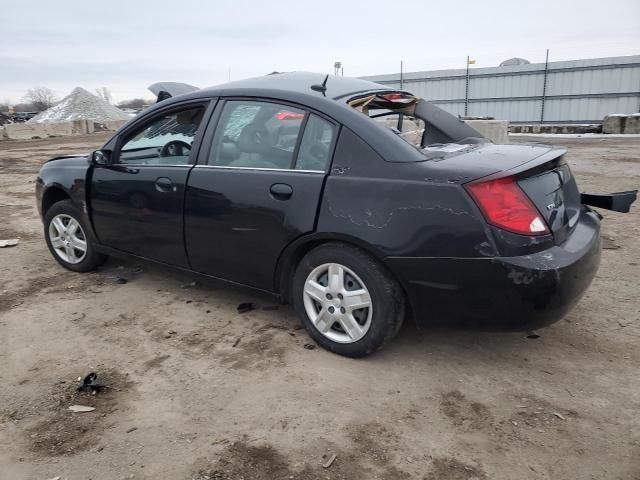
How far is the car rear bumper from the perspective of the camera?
98.4 inches

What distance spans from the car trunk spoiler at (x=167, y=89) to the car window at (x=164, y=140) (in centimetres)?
51

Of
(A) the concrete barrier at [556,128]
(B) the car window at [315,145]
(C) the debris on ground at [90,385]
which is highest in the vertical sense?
(A) the concrete barrier at [556,128]

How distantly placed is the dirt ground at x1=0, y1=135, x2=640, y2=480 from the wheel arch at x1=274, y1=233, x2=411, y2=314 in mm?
Answer: 355

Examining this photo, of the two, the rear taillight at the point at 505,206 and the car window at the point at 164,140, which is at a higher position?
the car window at the point at 164,140

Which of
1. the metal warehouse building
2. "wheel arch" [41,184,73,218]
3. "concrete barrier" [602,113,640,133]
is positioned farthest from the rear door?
the metal warehouse building

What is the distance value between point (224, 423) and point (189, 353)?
0.79 m

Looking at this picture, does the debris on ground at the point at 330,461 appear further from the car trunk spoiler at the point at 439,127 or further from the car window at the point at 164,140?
the car trunk spoiler at the point at 439,127

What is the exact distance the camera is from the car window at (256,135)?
3.14 m

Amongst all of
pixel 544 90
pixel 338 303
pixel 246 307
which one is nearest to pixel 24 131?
pixel 544 90

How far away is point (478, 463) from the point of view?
7.07 feet

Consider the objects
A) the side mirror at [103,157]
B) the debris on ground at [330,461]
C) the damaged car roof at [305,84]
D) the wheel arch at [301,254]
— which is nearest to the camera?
the debris on ground at [330,461]

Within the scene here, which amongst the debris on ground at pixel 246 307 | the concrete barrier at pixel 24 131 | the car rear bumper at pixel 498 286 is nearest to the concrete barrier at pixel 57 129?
the concrete barrier at pixel 24 131

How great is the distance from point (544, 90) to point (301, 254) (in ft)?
80.0

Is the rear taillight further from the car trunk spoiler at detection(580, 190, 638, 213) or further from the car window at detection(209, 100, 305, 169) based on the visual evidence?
the car window at detection(209, 100, 305, 169)
